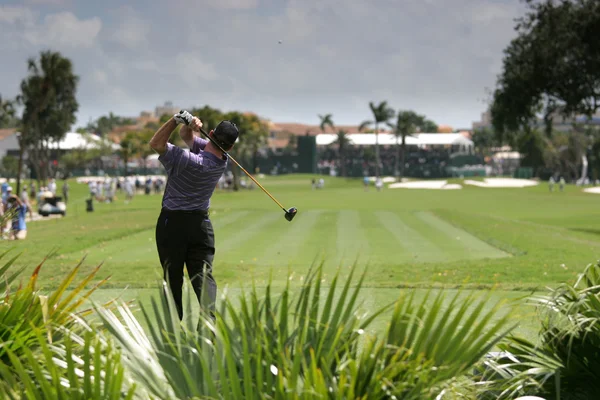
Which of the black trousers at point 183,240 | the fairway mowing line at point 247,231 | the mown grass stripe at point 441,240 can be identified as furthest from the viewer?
the fairway mowing line at point 247,231

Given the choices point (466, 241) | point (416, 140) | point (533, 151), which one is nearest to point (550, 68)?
point (466, 241)

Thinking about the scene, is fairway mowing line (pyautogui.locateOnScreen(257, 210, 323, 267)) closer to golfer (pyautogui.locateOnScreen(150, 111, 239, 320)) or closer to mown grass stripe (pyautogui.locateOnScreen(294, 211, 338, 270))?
mown grass stripe (pyautogui.locateOnScreen(294, 211, 338, 270))

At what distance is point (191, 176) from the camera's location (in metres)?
7.66

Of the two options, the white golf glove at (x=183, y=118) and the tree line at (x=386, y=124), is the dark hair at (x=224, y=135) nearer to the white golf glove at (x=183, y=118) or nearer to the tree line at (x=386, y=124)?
the white golf glove at (x=183, y=118)

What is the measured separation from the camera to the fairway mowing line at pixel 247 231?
20641 millimetres

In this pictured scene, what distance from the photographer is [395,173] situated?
590 feet

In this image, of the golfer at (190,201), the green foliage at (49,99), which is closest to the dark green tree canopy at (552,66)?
the golfer at (190,201)

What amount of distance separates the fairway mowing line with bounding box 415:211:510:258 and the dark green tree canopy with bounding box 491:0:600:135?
7401mm

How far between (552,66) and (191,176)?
29263 millimetres

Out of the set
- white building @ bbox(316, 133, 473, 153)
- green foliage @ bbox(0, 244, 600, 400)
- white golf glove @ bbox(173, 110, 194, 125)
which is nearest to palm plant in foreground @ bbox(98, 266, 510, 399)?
green foliage @ bbox(0, 244, 600, 400)

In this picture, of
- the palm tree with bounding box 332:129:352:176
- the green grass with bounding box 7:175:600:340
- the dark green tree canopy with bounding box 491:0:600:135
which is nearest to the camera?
the green grass with bounding box 7:175:600:340

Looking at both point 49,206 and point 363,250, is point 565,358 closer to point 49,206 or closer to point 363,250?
point 363,250

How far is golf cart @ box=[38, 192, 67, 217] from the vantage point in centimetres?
4230

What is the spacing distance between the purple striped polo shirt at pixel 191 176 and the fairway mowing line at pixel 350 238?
788 centimetres
